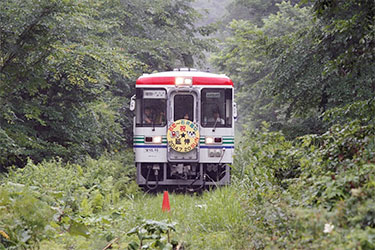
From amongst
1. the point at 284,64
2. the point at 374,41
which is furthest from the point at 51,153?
the point at 374,41

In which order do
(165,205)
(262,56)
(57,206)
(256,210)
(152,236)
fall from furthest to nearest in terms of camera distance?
(262,56)
(165,205)
(57,206)
(256,210)
(152,236)

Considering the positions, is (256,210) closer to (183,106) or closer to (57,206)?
(57,206)

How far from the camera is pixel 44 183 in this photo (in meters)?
9.30

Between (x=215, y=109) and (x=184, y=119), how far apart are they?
0.83 metres

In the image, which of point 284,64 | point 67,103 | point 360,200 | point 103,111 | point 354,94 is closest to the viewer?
point 360,200

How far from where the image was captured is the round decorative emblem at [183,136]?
12.6 meters

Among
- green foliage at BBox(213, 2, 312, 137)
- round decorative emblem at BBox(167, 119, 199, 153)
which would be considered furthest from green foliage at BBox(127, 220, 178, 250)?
green foliage at BBox(213, 2, 312, 137)

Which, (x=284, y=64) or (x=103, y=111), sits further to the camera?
(x=103, y=111)

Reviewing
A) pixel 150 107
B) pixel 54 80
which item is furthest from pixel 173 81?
pixel 54 80

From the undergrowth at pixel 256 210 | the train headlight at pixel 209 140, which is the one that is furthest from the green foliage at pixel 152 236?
the train headlight at pixel 209 140

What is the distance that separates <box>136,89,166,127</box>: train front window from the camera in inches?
511

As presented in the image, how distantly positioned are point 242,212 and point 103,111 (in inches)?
383

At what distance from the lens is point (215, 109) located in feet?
43.0

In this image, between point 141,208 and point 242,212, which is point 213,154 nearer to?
point 141,208
